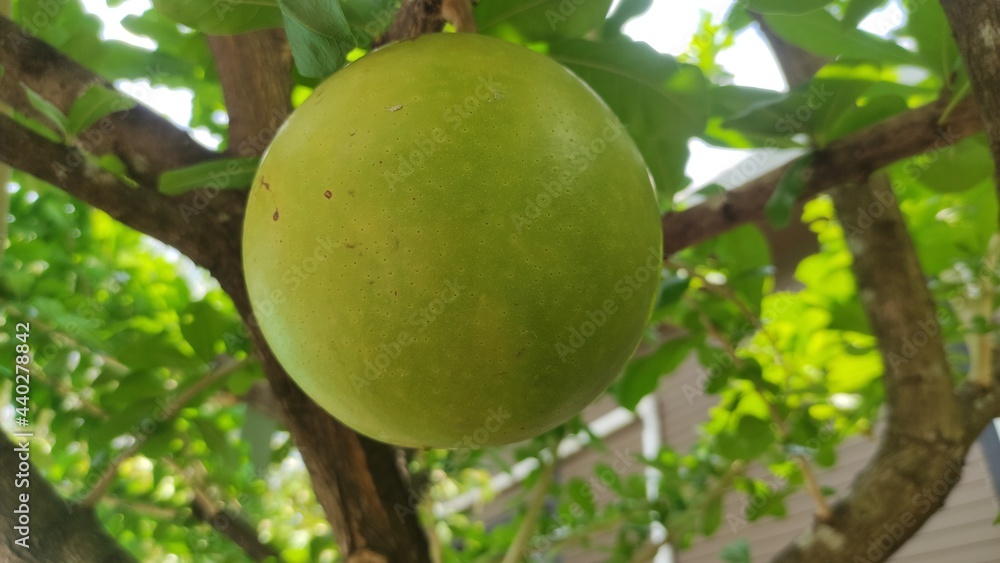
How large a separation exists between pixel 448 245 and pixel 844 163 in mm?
531

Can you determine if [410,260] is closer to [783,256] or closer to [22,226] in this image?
[22,226]

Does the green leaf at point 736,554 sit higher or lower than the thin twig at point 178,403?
lower

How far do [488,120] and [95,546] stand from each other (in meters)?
0.65

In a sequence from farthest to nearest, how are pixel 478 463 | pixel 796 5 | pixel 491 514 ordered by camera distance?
pixel 491 514 → pixel 478 463 → pixel 796 5

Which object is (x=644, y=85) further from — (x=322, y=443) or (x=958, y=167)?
(x=322, y=443)

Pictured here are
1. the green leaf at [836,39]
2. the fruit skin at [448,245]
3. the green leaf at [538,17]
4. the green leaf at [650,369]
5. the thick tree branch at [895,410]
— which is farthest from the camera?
the green leaf at [650,369]

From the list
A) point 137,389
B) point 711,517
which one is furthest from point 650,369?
point 137,389

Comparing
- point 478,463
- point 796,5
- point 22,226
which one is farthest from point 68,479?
point 796,5

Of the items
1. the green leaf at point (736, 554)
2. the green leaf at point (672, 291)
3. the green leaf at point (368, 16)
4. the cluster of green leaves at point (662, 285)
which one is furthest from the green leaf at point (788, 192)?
the green leaf at point (736, 554)

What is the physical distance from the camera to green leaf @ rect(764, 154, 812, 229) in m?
0.79

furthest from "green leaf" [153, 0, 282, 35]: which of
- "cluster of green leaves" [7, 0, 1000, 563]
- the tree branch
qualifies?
the tree branch

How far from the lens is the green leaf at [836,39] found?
790 mm

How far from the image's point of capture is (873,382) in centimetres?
135

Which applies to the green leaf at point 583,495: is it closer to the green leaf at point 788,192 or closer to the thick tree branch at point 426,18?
the green leaf at point 788,192
